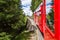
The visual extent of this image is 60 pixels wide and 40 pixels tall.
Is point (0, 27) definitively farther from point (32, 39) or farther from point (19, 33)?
point (32, 39)

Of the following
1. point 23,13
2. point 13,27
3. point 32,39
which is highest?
point 23,13

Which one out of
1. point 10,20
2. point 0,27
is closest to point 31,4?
point 10,20

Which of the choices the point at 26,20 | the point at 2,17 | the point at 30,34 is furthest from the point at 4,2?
the point at 30,34

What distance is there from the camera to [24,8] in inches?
41.2

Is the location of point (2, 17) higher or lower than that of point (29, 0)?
lower

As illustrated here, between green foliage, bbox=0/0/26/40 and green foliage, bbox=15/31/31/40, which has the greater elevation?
green foliage, bbox=0/0/26/40

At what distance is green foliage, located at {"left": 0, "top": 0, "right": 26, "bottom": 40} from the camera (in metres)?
0.99

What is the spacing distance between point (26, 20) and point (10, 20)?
122 millimetres

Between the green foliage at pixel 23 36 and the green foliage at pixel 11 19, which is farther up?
the green foliage at pixel 11 19

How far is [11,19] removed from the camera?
1011 millimetres

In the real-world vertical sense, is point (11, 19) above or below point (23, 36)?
above

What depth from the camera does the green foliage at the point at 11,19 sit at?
0.99 m

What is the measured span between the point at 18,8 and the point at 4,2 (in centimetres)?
11

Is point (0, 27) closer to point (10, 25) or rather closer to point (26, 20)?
point (10, 25)
